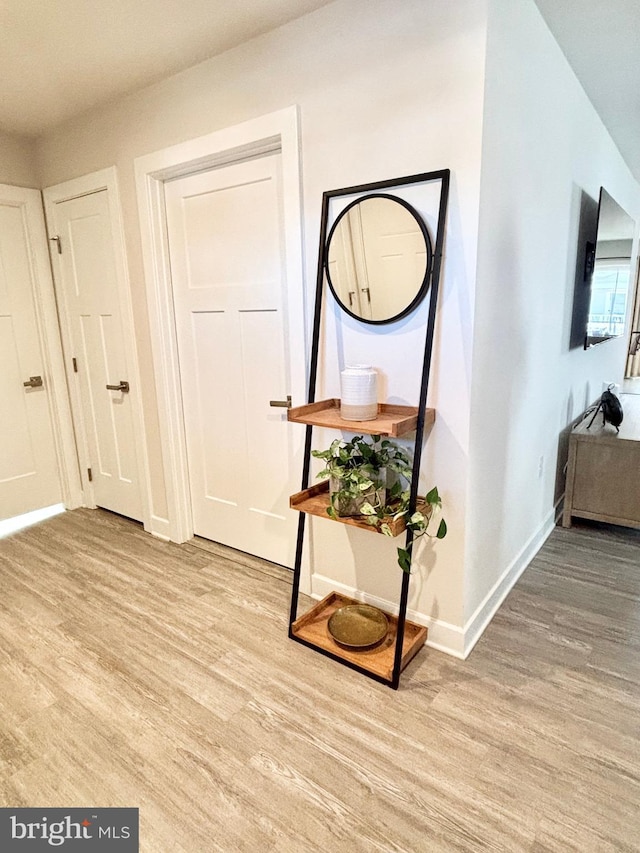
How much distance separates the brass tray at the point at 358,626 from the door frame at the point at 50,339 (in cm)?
228

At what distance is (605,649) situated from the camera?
187 cm

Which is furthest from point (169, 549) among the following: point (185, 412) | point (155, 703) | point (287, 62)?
point (287, 62)

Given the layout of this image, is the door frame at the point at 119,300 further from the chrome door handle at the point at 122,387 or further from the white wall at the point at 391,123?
the white wall at the point at 391,123

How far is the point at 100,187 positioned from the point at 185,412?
1.28 metres

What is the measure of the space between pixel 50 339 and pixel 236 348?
1.54 meters

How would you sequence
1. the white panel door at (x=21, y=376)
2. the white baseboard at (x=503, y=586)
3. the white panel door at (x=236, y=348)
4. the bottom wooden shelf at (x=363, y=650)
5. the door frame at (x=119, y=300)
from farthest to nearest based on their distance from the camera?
the white panel door at (x=21, y=376) < the door frame at (x=119, y=300) < the white panel door at (x=236, y=348) < the white baseboard at (x=503, y=586) < the bottom wooden shelf at (x=363, y=650)

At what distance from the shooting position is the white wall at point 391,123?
1516 mm

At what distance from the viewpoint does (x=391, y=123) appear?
5.35 feet

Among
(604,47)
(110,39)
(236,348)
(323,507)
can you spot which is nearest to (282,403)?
(236,348)

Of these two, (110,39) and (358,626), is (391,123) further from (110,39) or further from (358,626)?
(358,626)

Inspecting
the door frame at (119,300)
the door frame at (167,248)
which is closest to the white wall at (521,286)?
the door frame at (167,248)

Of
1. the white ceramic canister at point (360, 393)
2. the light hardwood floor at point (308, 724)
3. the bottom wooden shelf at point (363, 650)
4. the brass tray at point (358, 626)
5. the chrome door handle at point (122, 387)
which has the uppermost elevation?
the white ceramic canister at point (360, 393)

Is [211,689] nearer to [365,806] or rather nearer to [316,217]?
[365,806]

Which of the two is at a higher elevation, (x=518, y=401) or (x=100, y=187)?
(x=100, y=187)
